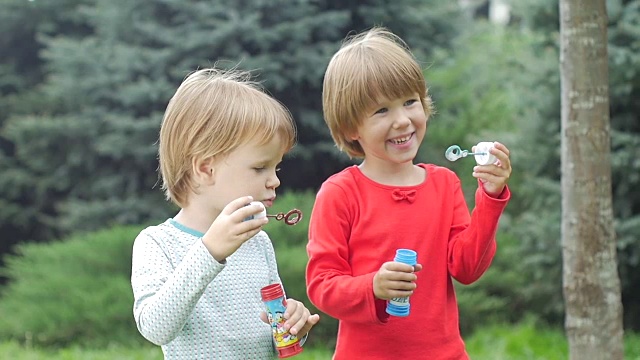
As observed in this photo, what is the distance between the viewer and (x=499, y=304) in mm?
6035

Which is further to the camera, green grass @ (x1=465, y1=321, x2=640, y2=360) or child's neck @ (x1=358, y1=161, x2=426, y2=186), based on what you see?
green grass @ (x1=465, y1=321, x2=640, y2=360)

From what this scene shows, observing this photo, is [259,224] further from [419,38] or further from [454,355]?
[419,38]

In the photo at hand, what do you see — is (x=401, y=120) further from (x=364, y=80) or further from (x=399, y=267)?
(x=399, y=267)

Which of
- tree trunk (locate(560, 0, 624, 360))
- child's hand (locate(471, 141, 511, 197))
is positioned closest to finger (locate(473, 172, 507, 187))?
child's hand (locate(471, 141, 511, 197))

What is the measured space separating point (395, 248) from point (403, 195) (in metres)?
0.15

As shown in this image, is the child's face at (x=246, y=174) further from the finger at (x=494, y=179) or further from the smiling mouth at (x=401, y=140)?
the finger at (x=494, y=179)

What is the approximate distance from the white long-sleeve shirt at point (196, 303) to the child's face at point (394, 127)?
0.45 meters

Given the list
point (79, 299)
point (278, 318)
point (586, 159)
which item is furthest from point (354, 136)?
point (79, 299)

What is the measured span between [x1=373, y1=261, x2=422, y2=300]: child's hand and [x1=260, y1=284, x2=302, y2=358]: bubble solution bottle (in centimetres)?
25

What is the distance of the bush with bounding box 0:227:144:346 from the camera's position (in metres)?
5.73

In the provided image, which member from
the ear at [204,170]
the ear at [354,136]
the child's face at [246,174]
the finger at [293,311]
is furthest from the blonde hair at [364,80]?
the finger at [293,311]

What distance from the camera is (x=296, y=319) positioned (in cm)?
233

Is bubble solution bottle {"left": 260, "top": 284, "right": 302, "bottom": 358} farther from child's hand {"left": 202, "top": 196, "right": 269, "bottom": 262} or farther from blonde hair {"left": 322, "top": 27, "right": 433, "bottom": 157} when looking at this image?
blonde hair {"left": 322, "top": 27, "right": 433, "bottom": 157}

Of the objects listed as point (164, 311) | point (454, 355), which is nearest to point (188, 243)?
point (164, 311)
